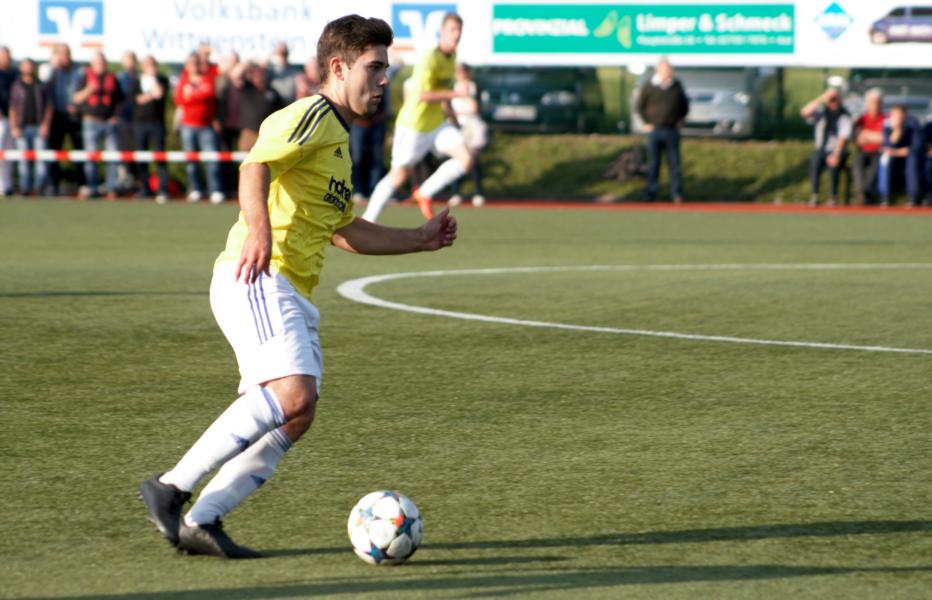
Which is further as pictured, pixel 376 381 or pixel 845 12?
pixel 845 12

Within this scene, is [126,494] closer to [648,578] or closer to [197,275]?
[648,578]

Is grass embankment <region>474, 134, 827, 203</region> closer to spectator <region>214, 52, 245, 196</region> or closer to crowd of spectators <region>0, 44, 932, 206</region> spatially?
crowd of spectators <region>0, 44, 932, 206</region>

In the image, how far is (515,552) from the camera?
4934 mm

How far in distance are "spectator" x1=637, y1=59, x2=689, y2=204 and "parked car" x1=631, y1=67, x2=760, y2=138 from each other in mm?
1778

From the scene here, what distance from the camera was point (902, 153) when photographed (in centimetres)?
2428

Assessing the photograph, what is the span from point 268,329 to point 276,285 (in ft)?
0.54

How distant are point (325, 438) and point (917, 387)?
9.90ft

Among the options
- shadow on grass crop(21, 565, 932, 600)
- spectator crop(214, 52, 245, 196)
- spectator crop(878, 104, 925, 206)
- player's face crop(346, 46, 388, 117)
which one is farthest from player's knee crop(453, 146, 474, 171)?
shadow on grass crop(21, 565, 932, 600)

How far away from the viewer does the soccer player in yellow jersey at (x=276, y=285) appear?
4.85m

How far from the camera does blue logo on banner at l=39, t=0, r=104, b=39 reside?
94.1 ft

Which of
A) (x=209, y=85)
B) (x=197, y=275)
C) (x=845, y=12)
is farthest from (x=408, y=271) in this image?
(x=845, y=12)

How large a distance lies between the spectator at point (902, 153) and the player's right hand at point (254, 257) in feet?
66.2

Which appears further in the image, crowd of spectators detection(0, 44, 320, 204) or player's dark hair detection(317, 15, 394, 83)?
crowd of spectators detection(0, 44, 320, 204)

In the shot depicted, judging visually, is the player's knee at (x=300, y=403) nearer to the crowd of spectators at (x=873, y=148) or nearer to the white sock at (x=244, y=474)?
the white sock at (x=244, y=474)
